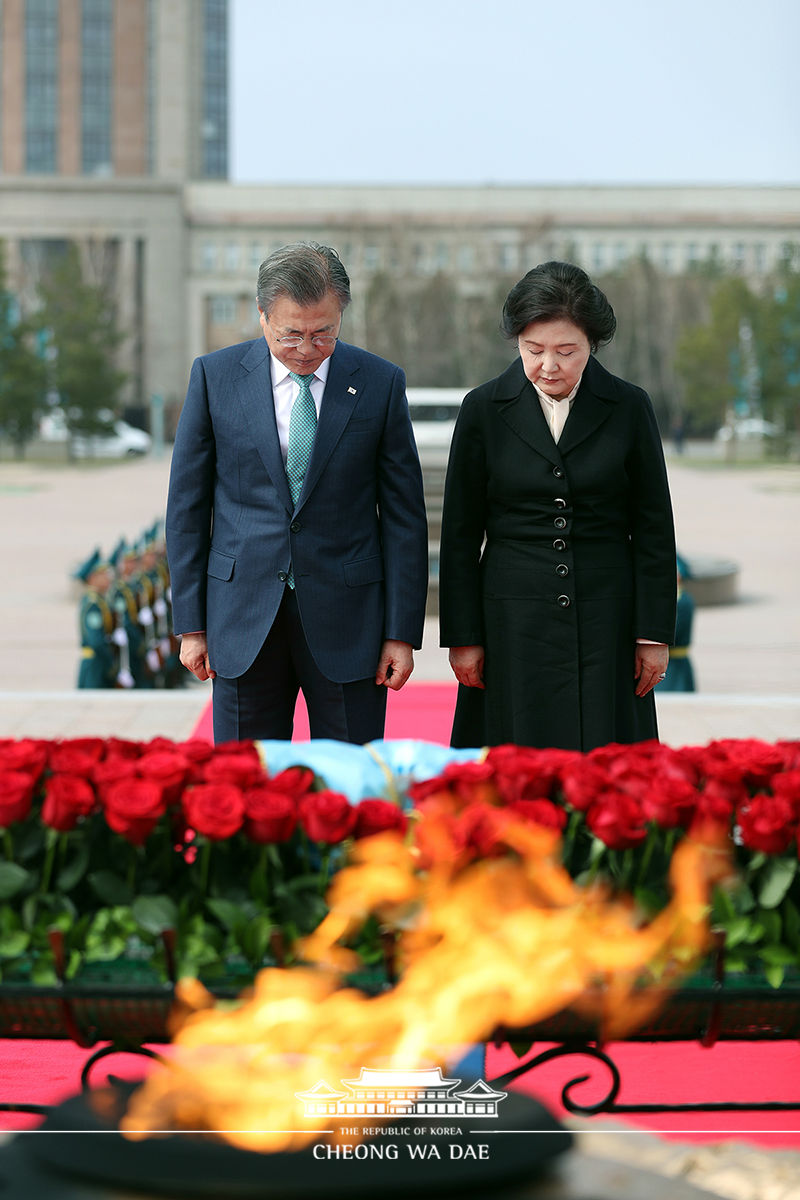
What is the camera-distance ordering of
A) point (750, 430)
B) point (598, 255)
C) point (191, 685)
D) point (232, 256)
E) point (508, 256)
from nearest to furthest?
point (191, 685), point (750, 430), point (508, 256), point (598, 255), point (232, 256)

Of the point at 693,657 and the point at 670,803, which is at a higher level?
the point at 670,803

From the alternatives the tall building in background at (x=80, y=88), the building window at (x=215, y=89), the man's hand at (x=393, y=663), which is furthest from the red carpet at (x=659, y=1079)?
the building window at (x=215, y=89)

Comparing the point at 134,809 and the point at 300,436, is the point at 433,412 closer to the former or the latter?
the point at 300,436

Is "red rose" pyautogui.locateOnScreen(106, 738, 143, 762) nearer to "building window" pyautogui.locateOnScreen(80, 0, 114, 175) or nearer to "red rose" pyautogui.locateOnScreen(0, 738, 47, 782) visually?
"red rose" pyautogui.locateOnScreen(0, 738, 47, 782)

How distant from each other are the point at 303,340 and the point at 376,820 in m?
1.19

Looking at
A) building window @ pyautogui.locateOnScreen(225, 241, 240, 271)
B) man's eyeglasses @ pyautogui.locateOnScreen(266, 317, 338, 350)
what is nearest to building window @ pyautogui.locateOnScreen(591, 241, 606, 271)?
building window @ pyautogui.locateOnScreen(225, 241, 240, 271)

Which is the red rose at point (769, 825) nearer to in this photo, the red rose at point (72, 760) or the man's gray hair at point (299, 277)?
the red rose at point (72, 760)

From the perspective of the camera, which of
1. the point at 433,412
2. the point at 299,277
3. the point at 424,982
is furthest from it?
the point at 433,412

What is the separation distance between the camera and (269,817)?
1.85 m

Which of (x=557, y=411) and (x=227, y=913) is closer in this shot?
(x=227, y=913)

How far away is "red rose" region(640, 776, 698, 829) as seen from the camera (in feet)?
6.27

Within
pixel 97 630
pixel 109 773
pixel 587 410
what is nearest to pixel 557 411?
pixel 587 410

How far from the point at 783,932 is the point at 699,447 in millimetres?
50202

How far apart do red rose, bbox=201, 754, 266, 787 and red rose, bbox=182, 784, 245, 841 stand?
0.05 meters
